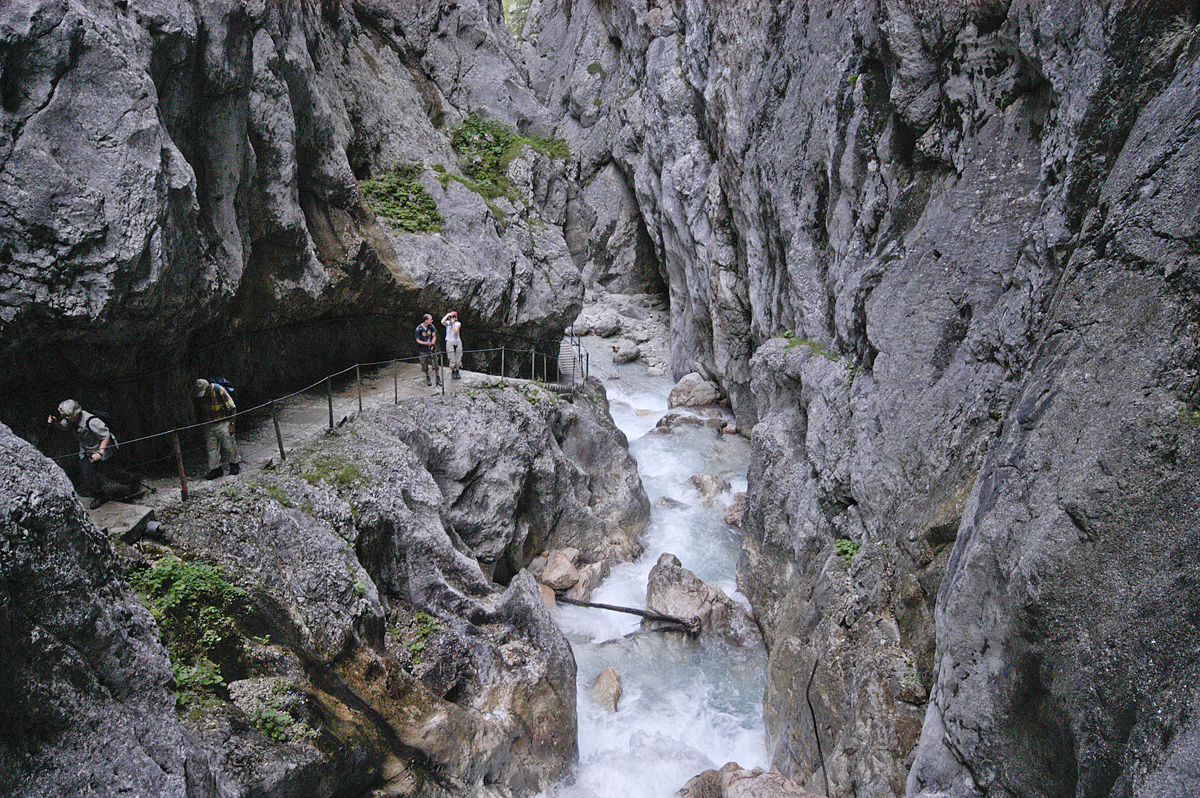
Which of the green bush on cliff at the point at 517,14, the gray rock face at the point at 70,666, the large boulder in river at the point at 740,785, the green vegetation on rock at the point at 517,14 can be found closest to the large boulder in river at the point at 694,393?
the large boulder in river at the point at 740,785

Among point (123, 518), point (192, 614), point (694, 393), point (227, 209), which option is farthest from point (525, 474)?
point (694, 393)

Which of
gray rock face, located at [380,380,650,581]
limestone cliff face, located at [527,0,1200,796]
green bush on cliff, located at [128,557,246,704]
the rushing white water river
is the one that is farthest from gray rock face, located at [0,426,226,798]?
limestone cliff face, located at [527,0,1200,796]

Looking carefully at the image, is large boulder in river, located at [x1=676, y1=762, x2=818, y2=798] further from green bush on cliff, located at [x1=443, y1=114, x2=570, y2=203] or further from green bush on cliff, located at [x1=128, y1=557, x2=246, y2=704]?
green bush on cliff, located at [x1=443, y1=114, x2=570, y2=203]

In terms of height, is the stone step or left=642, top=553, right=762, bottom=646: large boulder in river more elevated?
the stone step

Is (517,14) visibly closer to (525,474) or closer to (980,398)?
(525,474)

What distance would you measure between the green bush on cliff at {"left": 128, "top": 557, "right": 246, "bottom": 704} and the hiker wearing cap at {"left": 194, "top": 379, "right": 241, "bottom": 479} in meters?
2.41

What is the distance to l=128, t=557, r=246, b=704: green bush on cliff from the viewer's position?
18.1 feet

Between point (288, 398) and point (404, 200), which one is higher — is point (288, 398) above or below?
below

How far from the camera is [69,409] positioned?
6.66 m

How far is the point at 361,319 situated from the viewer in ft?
47.8

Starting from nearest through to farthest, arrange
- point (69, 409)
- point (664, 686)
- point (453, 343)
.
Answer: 1. point (69, 409)
2. point (664, 686)
3. point (453, 343)

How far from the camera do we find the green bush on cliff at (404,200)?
1500 centimetres

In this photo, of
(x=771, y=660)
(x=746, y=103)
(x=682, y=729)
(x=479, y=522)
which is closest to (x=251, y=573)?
(x=479, y=522)

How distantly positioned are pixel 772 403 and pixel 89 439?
43.0 ft
